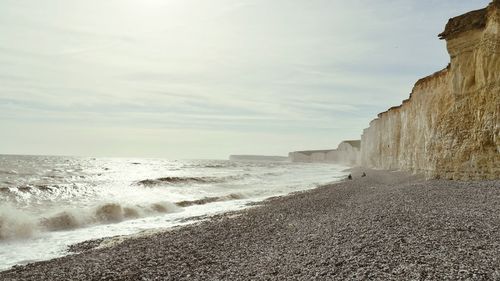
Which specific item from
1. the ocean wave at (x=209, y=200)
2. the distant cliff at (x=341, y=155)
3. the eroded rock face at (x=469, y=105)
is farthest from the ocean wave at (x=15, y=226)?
the distant cliff at (x=341, y=155)

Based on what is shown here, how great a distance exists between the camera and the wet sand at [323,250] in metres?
6.15

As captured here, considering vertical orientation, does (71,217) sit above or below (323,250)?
below

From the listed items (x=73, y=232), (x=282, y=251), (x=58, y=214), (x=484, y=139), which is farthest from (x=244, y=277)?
(x=484, y=139)

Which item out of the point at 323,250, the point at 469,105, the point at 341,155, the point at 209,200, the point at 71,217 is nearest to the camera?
the point at 323,250

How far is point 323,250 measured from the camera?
7.91 meters

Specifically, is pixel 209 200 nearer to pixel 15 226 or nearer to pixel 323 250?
pixel 15 226

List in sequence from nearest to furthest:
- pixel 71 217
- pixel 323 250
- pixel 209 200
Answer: pixel 323 250 < pixel 71 217 < pixel 209 200

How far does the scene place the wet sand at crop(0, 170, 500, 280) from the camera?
6.15m

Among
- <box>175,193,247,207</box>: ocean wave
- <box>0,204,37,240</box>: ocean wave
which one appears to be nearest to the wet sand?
<box>0,204,37,240</box>: ocean wave

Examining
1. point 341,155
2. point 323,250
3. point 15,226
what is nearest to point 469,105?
point 323,250

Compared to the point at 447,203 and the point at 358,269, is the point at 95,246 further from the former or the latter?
the point at 447,203

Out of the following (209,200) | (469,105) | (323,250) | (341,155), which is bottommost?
(209,200)

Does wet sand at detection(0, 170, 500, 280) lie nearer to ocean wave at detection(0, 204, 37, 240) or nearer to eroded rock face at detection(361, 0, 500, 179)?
ocean wave at detection(0, 204, 37, 240)

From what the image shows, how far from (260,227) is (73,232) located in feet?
26.1
